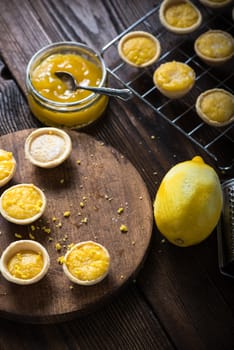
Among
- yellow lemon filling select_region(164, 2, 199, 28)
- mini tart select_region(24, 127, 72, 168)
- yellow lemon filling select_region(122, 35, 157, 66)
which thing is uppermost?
mini tart select_region(24, 127, 72, 168)

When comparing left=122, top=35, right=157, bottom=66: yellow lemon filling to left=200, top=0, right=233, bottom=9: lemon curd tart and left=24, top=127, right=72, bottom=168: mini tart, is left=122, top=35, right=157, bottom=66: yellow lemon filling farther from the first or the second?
left=24, top=127, right=72, bottom=168: mini tart

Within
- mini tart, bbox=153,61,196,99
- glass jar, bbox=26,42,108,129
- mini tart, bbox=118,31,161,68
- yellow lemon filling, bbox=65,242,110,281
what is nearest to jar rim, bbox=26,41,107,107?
glass jar, bbox=26,42,108,129

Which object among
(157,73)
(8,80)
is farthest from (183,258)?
(8,80)

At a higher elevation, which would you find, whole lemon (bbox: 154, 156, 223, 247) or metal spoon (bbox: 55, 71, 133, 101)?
metal spoon (bbox: 55, 71, 133, 101)

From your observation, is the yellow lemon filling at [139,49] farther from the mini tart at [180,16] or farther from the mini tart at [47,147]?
the mini tart at [47,147]

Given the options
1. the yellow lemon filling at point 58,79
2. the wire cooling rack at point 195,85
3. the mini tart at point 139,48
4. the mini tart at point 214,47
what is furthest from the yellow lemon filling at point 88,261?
the mini tart at point 214,47

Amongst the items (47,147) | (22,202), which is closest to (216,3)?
(47,147)

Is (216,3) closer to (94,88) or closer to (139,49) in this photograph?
(139,49)
